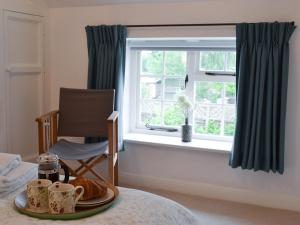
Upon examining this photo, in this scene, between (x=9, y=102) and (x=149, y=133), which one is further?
(x=149, y=133)

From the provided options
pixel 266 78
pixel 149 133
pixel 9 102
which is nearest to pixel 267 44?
pixel 266 78

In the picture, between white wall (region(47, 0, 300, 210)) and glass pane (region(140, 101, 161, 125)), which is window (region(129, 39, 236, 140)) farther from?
white wall (region(47, 0, 300, 210))

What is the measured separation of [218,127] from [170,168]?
1.88 ft

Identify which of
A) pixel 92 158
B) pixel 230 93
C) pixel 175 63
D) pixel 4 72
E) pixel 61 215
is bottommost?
pixel 92 158

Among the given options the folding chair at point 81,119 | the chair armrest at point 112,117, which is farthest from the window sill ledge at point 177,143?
the chair armrest at point 112,117

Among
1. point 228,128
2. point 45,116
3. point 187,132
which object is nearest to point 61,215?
point 45,116

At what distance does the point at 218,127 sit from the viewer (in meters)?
3.41

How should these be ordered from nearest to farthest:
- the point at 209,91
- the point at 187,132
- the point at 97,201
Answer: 1. the point at 97,201
2. the point at 187,132
3. the point at 209,91

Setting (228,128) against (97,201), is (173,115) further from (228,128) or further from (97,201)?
(97,201)

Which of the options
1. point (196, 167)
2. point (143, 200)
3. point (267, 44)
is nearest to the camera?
point (143, 200)

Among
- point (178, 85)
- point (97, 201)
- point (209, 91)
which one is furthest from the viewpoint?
point (178, 85)

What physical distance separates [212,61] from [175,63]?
0.35 m

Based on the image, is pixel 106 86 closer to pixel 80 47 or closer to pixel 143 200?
pixel 80 47

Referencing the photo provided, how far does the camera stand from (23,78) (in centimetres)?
339
